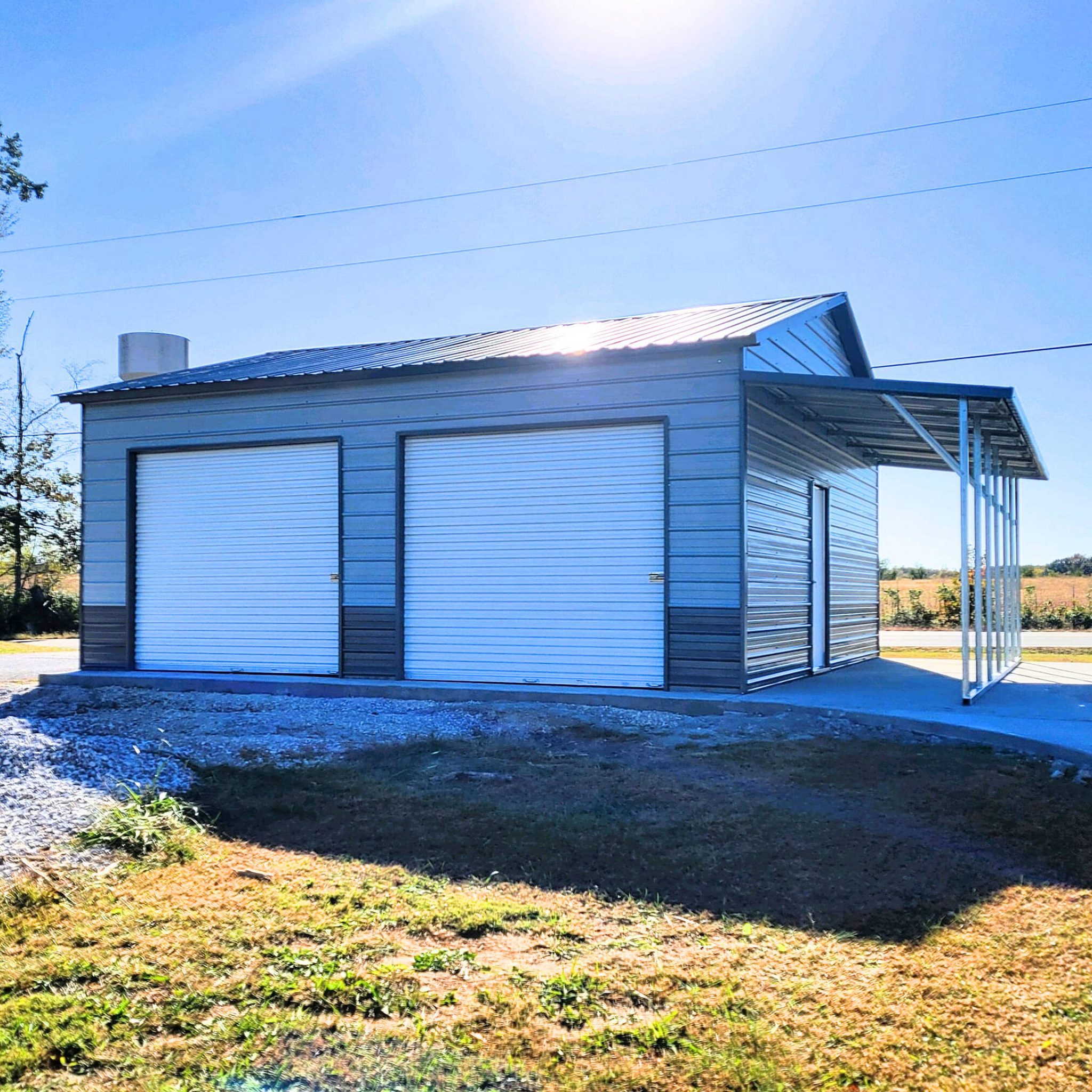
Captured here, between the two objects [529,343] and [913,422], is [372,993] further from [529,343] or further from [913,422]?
[529,343]

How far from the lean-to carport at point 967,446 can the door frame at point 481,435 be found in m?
1.13

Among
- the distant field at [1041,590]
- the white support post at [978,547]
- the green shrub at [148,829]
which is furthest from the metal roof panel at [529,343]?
the distant field at [1041,590]

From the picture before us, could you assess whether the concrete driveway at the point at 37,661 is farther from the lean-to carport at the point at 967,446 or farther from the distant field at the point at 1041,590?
the distant field at the point at 1041,590

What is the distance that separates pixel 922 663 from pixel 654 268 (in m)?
10.4

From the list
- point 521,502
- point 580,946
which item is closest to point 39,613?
point 521,502

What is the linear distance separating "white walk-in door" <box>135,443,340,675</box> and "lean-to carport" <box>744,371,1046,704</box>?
5.13 m

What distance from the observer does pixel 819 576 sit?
1229 centimetres

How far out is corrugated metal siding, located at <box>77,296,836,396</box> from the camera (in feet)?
31.9

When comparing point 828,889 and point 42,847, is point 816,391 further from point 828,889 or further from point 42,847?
point 42,847

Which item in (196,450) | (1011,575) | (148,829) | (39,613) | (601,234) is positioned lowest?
(148,829)

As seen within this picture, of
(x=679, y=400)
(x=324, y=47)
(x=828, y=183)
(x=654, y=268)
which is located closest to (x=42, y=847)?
(x=679, y=400)

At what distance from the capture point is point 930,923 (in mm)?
3656

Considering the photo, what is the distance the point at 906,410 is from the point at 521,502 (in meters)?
3.84

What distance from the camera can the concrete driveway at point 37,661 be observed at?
12.6m
